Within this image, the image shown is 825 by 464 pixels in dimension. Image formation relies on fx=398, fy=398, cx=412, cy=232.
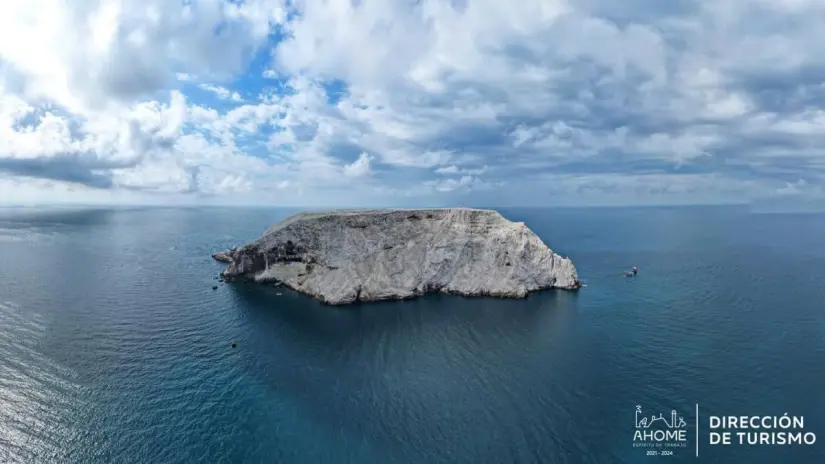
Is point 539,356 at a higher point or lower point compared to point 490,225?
lower

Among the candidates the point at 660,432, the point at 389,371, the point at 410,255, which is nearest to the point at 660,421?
the point at 660,432

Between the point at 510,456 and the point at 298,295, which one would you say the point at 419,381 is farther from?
the point at 298,295

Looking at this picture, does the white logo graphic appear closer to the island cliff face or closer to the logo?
the logo

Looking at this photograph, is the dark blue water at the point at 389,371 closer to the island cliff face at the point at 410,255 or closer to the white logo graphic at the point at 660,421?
the white logo graphic at the point at 660,421

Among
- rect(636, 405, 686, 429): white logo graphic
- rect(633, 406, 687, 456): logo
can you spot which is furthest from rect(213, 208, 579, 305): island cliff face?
rect(633, 406, 687, 456): logo

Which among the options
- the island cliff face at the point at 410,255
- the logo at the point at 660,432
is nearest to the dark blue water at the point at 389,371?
the logo at the point at 660,432

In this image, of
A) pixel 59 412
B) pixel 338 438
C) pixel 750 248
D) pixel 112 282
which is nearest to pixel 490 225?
pixel 338 438

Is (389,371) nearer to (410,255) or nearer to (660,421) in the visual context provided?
(660,421)
